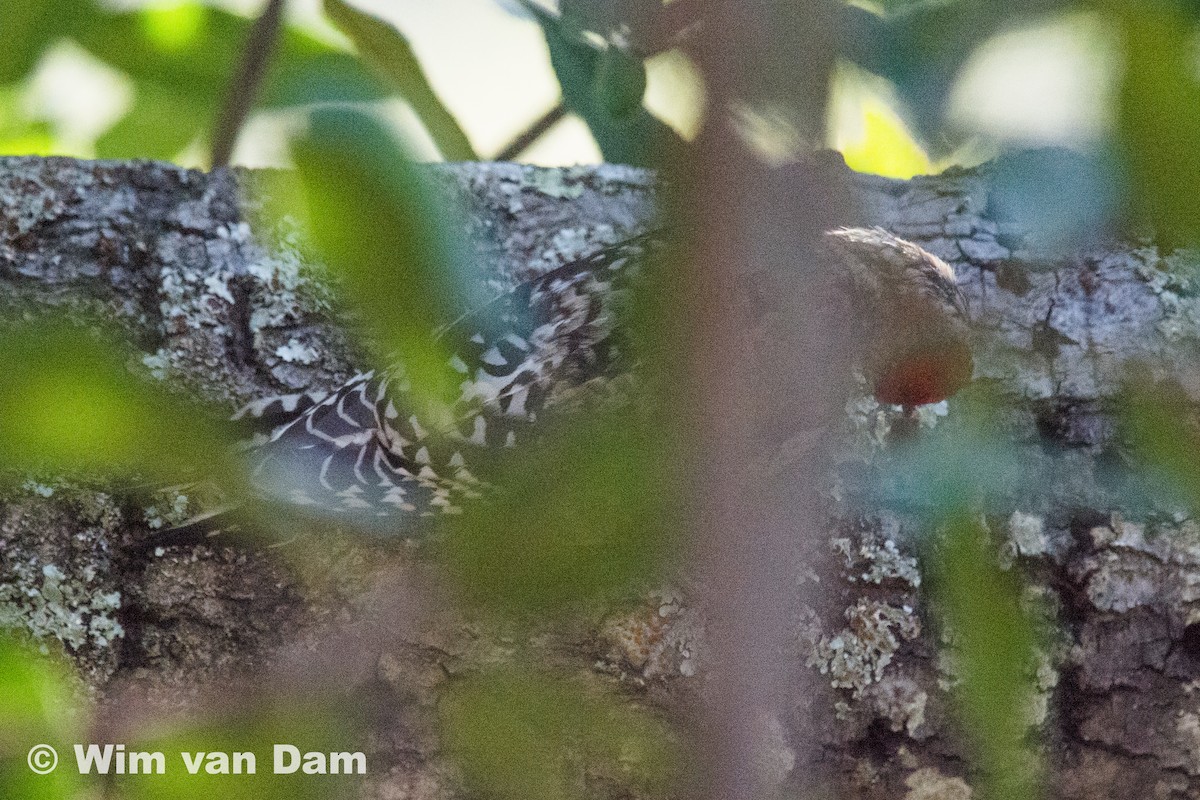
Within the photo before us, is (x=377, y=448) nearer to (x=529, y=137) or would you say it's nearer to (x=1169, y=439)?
(x=529, y=137)

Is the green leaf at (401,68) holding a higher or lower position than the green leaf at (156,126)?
lower

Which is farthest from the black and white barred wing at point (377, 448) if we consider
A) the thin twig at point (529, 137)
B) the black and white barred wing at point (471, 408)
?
the thin twig at point (529, 137)

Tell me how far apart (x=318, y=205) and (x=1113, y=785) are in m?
0.98

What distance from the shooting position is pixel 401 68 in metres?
0.50

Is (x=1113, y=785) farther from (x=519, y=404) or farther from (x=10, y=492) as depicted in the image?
(x=10, y=492)

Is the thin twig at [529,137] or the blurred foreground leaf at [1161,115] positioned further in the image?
the thin twig at [529,137]

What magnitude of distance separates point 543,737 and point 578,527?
0.07 meters

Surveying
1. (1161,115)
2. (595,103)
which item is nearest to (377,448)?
(595,103)

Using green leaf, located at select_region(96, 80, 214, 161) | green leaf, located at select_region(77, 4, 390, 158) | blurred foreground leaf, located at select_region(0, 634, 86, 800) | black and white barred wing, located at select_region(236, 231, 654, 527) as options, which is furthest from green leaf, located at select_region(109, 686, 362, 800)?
green leaf, located at select_region(96, 80, 214, 161)

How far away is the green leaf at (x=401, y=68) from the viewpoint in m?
0.47

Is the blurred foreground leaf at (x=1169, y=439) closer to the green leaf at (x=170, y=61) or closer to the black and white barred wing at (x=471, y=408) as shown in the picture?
the black and white barred wing at (x=471, y=408)

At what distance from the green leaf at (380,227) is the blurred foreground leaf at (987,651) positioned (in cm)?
18

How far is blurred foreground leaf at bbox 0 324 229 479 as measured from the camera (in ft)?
0.89

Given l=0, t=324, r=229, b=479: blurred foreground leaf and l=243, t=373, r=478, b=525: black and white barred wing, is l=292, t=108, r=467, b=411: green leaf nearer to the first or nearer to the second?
l=0, t=324, r=229, b=479: blurred foreground leaf
